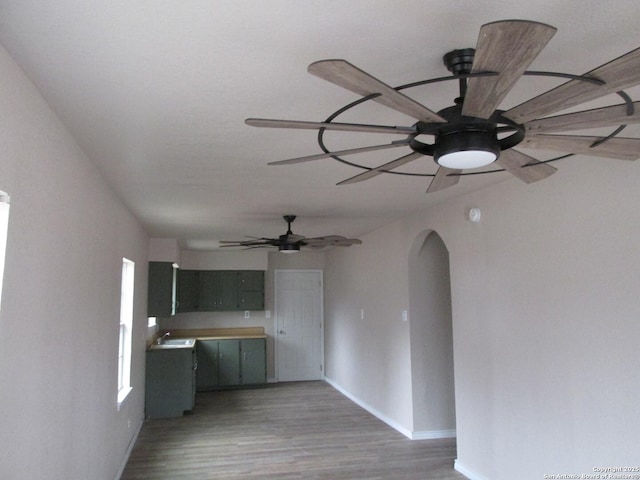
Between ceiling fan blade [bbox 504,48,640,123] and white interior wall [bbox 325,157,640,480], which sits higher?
ceiling fan blade [bbox 504,48,640,123]

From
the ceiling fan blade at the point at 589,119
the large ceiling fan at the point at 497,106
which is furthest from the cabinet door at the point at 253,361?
the ceiling fan blade at the point at 589,119

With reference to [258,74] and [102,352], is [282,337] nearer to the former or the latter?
[102,352]

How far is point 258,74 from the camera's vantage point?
1.80 m

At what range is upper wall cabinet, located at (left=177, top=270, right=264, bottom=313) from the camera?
8367 mm

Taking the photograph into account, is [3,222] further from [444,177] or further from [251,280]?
[251,280]

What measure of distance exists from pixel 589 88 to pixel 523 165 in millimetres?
690

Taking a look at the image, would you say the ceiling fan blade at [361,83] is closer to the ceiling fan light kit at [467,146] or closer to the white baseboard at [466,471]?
the ceiling fan light kit at [467,146]

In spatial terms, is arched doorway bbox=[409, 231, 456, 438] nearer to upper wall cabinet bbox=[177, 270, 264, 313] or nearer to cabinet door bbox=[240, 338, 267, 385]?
cabinet door bbox=[240, 338, 267, 385]

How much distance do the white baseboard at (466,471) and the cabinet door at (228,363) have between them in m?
4.61

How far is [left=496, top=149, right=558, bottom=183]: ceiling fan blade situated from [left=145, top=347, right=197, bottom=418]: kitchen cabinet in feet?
18.0

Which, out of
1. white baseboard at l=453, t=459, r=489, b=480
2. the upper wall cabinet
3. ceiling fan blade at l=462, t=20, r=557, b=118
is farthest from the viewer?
A: the upper wall cabinet

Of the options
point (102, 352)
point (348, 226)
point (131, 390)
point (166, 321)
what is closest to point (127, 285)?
point (131, 390)

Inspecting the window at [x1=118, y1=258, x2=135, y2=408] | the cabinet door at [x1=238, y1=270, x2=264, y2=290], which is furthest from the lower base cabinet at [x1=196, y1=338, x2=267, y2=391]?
the window at [x1=118, y1=258, x2=135, y2=408]

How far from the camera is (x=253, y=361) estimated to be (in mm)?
8125
